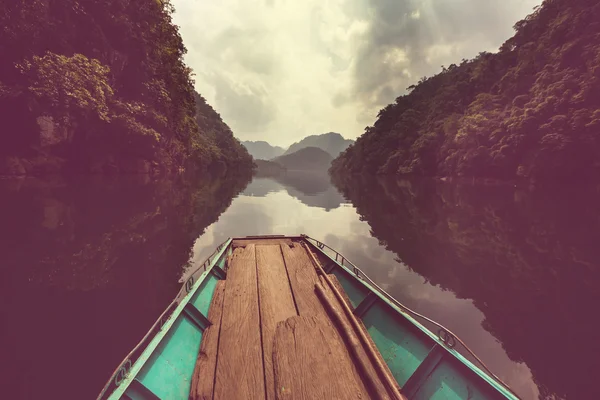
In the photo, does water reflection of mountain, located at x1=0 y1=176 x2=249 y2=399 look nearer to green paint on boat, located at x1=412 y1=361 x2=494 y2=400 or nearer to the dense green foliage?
green paint on boat, located at x1=412 y1=361 x2=494 y2=400

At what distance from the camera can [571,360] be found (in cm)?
506

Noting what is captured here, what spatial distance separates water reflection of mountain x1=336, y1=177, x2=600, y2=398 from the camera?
5.20 m

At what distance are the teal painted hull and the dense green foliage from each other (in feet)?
126

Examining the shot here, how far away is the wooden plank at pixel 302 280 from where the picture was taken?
13.8 ft

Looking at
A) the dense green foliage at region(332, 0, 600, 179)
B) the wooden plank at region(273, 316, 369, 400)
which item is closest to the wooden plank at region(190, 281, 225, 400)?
the wooden plank at region(273, 316, 369, 400)

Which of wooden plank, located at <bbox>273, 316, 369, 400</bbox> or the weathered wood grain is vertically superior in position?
the weathered wood grain

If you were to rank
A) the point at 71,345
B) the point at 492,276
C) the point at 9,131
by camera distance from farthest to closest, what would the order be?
the point at 9,131 → the point at 492,276 → the point at 71,345

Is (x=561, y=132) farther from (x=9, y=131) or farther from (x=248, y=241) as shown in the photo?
(x=9, y=131)

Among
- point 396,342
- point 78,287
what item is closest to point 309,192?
point 78,287

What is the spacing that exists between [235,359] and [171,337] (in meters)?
1.04

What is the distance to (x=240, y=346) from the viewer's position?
129 inches

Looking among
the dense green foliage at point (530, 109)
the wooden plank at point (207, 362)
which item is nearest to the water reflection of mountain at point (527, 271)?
the wooden plank at point (207, 362)

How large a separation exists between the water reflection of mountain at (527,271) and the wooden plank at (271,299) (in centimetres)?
463

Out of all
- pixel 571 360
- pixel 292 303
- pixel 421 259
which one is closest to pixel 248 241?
pixel 292 303
